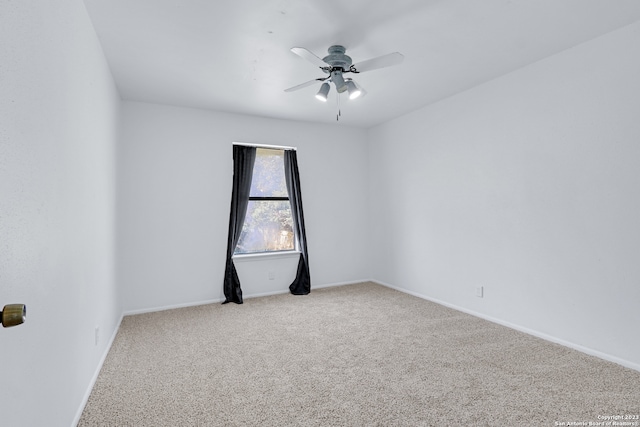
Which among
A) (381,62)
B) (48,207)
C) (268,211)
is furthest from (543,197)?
(48,207)

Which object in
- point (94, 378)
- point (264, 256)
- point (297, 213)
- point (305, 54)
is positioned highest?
point (305, 54)

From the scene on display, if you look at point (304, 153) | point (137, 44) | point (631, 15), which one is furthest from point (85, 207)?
point (631, 15)

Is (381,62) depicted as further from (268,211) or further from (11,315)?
(268,211)

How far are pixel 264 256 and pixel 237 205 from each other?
0.78 metres

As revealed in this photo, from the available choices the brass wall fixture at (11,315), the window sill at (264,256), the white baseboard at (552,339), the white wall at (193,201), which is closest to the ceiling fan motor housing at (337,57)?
the white wall at (193,201)

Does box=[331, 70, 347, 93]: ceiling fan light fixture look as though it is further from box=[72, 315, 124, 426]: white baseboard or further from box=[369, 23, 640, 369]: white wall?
box=[72, 315, 124, 426]: white baseboard

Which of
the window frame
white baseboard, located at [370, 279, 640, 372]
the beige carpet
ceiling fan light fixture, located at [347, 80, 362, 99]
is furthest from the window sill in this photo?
ceiling fan light fixture, located at [347, 80, 362, 99]

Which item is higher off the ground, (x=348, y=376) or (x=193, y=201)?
(x=193, y=201)

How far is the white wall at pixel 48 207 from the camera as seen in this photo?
1.10m

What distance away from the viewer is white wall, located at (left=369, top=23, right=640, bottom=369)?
2482mm

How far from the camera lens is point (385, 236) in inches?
197

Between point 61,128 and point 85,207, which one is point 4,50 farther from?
point 85,207

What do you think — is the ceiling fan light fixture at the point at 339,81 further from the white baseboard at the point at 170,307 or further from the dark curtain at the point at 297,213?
the white baseboard at the point at 170,307

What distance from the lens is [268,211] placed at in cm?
473
